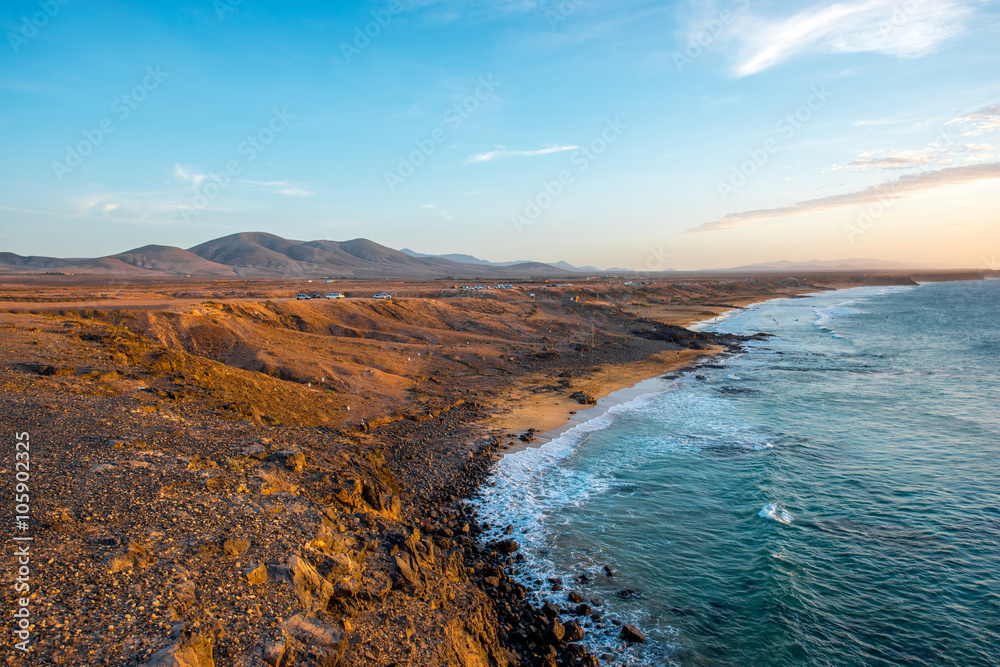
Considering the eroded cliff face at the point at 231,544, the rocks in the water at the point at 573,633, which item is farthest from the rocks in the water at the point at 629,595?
the eroded cliff face at the point at 231,544

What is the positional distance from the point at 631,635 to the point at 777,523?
27.4 feet

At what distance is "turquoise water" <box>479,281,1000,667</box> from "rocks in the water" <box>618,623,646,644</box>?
196mm

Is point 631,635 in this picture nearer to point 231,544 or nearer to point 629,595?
point 629,595

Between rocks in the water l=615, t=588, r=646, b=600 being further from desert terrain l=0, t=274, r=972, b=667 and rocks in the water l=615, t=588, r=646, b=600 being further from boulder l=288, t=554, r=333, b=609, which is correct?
boulder l=288, t=554, r=333, b=609

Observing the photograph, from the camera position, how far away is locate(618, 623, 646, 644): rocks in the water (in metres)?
11.2

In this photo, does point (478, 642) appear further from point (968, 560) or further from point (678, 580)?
point (968, 560)

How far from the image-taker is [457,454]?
20922 millimetres

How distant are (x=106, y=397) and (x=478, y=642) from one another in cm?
1514

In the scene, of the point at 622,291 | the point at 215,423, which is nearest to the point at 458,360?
the point at 215,423

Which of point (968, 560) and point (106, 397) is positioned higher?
point (106, 397)

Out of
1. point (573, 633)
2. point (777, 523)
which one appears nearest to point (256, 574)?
point (573, 633)

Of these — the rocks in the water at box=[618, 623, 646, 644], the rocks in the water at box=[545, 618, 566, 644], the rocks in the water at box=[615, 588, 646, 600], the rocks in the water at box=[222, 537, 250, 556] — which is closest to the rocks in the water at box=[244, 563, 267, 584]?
the rocks in the water at box=[222, 537, 250, 556]

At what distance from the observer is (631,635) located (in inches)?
445

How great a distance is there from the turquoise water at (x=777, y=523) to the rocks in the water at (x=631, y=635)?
0.64ft
